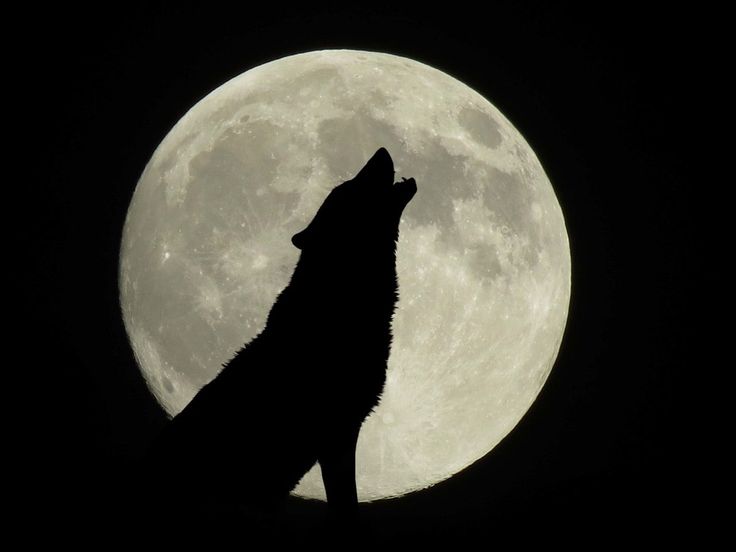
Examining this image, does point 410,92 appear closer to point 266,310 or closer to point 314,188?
point 314,188

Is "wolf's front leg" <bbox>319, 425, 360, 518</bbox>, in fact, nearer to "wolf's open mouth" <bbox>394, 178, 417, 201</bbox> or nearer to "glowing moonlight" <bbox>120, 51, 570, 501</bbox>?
"glowing moonlight" <bbox>120, 51, 570, 501</bbox>

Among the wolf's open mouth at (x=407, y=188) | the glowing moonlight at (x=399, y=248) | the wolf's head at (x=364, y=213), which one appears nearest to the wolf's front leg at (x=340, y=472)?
the glowing moonlight at (x=399, y=248)

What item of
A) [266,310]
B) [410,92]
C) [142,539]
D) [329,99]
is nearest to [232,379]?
[266,310]

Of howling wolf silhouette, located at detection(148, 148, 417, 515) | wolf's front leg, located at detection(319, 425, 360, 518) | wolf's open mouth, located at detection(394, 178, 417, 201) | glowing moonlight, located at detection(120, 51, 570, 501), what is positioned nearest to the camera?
wolf's front leg, located at detection(319, 425, 360, 518)

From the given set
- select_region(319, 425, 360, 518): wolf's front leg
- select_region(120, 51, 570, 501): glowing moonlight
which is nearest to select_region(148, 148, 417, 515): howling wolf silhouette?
select_region(319, 425, 360, 518): wolf's front leg

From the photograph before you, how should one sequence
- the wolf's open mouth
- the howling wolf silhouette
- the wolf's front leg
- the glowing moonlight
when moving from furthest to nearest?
1. the glowing moonlight
2. the wolf's open mouth
3. the howling wolf silhouette
4. the wolf's front leg

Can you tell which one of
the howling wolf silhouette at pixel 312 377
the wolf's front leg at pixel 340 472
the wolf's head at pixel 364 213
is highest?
the wolf's head at pixel 364 213

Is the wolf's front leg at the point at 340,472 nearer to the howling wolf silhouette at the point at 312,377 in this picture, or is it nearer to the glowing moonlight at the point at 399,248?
the howling wolf silhouette at the point at 312,377
